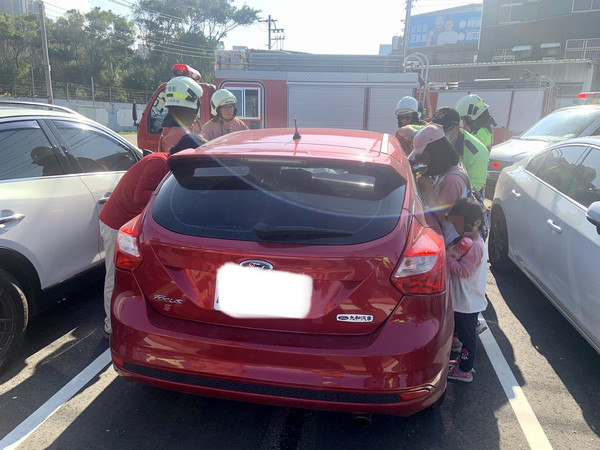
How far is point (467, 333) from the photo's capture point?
118 inches

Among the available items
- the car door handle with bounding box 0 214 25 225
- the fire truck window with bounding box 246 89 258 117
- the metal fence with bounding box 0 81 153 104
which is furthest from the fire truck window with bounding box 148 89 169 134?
the metal fence with bounding box 0 81 153 104

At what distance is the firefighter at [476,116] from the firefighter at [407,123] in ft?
1.73

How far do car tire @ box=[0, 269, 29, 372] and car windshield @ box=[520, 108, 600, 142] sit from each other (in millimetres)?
7929

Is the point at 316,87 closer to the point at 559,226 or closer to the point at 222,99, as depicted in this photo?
the point at 222,99

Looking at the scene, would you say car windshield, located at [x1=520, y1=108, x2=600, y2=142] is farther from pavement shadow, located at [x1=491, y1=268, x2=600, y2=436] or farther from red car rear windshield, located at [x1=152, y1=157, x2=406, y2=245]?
red car rear windshield, located at [x1=152, y1=157, x2=406, y2=245]

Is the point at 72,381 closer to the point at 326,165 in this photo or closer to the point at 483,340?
the point at 326,165

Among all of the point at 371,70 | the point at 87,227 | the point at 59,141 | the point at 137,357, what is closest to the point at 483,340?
the point at 137,357

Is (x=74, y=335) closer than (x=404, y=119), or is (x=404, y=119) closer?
(x=74, y=335)

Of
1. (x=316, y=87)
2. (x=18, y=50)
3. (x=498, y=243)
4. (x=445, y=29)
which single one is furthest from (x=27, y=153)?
(x=445, y=29)

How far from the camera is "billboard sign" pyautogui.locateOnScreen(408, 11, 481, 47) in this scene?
4409 cm

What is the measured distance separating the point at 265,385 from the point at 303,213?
780mm

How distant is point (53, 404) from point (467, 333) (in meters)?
2.51

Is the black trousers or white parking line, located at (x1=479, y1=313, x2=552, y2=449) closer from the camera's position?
white parking line, located at (x1=479, y1=313, x2=552, y2=449)

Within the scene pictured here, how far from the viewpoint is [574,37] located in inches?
1157
